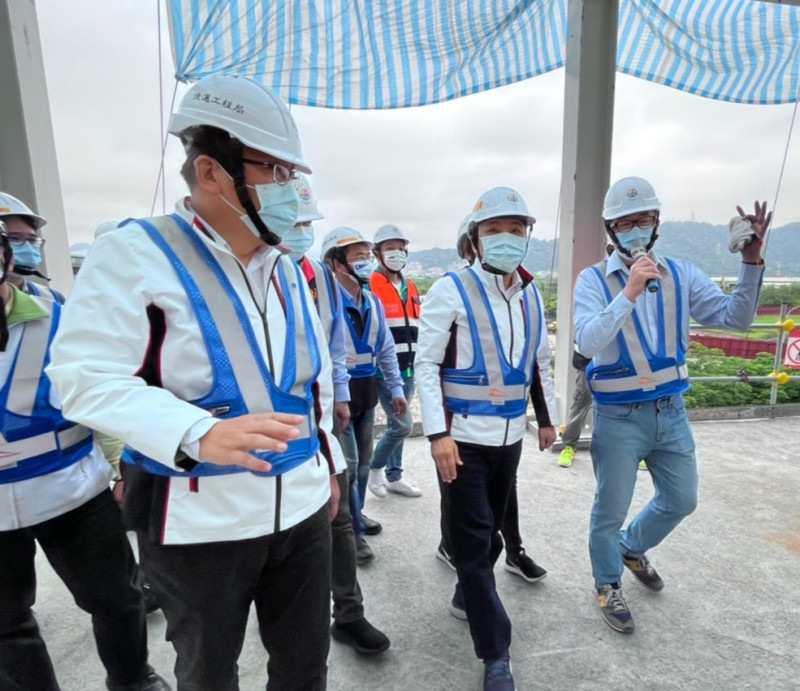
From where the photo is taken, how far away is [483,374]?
82.7 inches

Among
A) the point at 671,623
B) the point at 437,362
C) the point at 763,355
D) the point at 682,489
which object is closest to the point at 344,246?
the point at 437,362

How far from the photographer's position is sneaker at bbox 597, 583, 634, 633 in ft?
7.48

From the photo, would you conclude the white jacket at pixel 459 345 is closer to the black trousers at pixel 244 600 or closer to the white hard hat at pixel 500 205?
the white hard hat at pixel 500 205

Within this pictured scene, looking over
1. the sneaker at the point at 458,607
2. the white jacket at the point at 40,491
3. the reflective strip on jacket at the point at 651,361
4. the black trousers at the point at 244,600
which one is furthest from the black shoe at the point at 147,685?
the reflective strip on jacket at the point at 651,361

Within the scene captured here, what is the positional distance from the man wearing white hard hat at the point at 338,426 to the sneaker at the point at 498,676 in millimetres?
478

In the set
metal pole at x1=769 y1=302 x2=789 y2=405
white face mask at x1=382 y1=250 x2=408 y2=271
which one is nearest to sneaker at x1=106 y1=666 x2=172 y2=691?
white face mask at x1=382 y1=250 x2=408 y2=271

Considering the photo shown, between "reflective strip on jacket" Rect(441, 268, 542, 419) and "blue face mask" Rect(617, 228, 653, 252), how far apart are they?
2.54 ft

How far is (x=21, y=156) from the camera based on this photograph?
10.5 feet

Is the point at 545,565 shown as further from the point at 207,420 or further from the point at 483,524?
the point at 207,420

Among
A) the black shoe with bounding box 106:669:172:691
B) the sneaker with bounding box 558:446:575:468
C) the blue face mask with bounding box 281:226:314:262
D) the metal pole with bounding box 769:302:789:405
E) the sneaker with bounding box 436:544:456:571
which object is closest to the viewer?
the black shoe with bounding box 106:669:172:691

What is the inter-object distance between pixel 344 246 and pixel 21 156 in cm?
225

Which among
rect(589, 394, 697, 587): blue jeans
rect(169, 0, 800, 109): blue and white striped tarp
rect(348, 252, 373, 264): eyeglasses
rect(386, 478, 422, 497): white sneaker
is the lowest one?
rect(386, 478, 422, 497): white sneaker

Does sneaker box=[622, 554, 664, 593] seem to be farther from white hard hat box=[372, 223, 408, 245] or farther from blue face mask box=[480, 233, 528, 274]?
white hard hat box=[372, 223, 408, 245]

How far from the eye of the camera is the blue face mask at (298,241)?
256 centimetres
